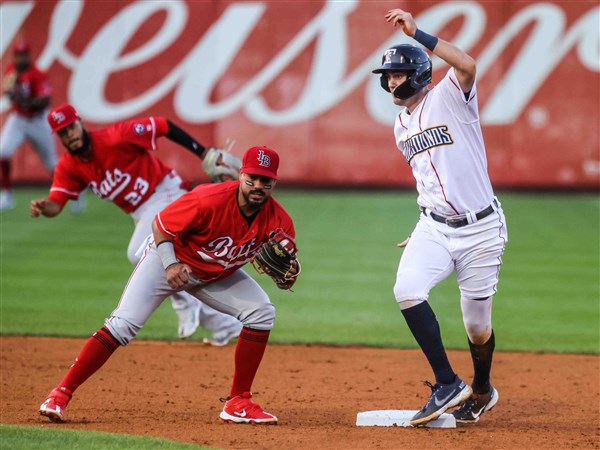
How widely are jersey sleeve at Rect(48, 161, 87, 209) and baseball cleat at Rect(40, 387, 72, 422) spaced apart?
94.3 inches

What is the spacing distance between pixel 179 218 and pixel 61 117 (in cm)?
227

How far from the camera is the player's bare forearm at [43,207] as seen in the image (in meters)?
7.79

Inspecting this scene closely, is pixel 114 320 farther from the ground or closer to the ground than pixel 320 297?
farther from the ground

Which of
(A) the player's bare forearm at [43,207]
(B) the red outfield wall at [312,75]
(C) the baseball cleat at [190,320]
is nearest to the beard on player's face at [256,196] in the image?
(A) the player's bare forearm at [43,207]

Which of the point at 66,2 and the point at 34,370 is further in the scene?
the point at 66,2

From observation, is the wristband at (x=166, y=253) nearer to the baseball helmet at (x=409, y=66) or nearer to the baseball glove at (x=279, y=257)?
the baseball glove at (x=279, y=257)

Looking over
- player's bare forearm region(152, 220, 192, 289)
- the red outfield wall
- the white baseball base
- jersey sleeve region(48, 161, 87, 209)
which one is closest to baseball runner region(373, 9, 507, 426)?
the white baseball base

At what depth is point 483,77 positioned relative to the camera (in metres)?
18.8

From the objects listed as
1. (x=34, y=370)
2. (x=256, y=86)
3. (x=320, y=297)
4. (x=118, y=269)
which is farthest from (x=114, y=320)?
(x=256, y=86)

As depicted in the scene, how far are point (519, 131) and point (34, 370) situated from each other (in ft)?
42.8

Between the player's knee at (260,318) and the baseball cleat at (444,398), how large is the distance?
3.65 feet

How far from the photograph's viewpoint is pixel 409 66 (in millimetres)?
6055

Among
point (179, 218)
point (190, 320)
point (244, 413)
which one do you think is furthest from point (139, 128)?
point (244, 413)

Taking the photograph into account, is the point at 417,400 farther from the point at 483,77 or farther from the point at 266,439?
the point at 483,77
